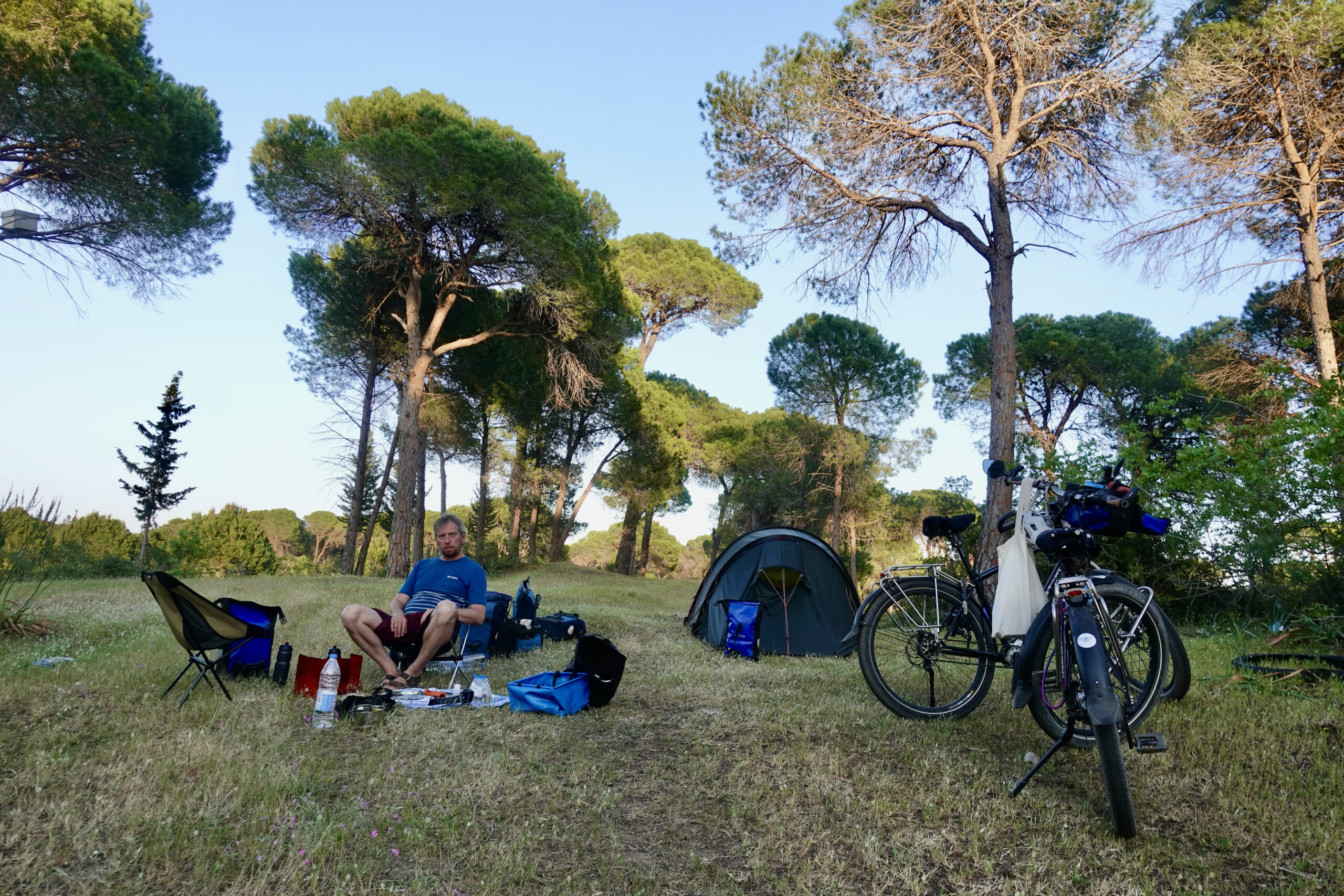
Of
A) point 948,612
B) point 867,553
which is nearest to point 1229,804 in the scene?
point 948,612

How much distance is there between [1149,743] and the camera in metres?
2.44

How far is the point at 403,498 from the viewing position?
45.3ft

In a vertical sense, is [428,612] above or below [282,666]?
above

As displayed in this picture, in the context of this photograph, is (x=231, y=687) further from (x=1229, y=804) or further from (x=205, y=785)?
(x=1229, y=804)

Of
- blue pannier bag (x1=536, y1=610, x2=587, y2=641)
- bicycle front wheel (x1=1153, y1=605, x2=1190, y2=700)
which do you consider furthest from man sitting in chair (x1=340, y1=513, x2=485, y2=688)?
bicycle front wheel (x1=1153, y1=605, x2=1190, y2=700)

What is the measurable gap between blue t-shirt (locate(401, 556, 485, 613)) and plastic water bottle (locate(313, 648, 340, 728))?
1.02 meters

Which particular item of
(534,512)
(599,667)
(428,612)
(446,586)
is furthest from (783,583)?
(534,512)

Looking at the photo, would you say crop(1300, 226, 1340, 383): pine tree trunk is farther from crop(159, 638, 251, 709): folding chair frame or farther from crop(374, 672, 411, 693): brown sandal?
crop(159, 638, 251, 709): folding chair frame

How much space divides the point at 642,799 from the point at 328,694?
1.81 metres

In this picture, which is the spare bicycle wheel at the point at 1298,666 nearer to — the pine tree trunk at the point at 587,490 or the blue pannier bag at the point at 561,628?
the blue pannier bag at the point at 561,628

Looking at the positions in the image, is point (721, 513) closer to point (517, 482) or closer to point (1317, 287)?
point (517, 482)

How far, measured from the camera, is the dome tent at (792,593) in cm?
667

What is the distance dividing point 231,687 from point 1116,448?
10506 millimetres

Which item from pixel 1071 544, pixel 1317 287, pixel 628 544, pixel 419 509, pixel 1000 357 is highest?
pixel 1317 287
